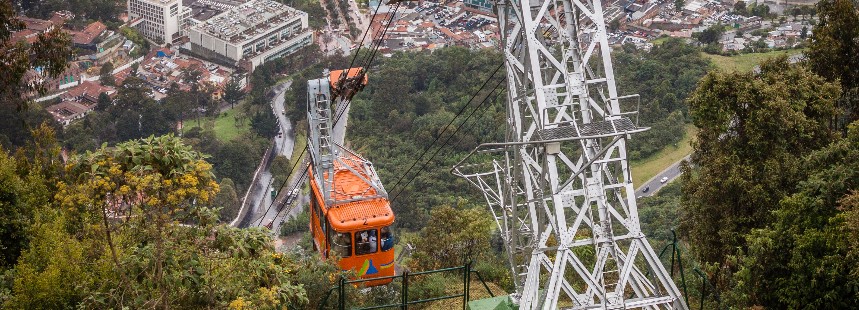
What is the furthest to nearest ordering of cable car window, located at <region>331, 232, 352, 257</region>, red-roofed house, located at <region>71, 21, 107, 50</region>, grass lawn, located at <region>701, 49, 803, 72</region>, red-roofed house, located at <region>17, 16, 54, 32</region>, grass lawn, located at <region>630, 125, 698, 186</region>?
red-roofed house, located at <region>71, 21, 107, 50</region> < red-roofed house, located at <region>17, 16, 54, 32</region> < grass lawn, located at <region>701, 49, 803, 72</region> < grass lawn, located at <region>630, 125, 698, 186</region> < cable car window, located at <region>331, 232, 352, 257</region>

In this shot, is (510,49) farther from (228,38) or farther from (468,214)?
(228,38)

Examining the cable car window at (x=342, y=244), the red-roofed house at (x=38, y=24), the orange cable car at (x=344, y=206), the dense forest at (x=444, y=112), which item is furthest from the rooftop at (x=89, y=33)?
the cable car window at (x=342, y=244)

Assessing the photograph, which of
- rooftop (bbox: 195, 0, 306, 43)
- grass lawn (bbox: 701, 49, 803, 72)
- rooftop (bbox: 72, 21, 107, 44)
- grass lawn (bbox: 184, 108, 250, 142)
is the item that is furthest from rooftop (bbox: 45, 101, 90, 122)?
grass lawn (bbox: 701, 49, 803, 72)

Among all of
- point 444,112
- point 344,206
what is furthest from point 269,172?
point 344,206

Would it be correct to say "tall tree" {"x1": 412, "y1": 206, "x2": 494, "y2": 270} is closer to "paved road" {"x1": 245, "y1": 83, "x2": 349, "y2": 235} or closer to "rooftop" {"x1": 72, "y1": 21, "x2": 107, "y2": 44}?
"paved road" {"x1": 245, "y1": 83, "x2": 349, "y2": 235}

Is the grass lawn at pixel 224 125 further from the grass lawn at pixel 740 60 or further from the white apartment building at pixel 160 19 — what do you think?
the grass lawn at pixel 740 60
